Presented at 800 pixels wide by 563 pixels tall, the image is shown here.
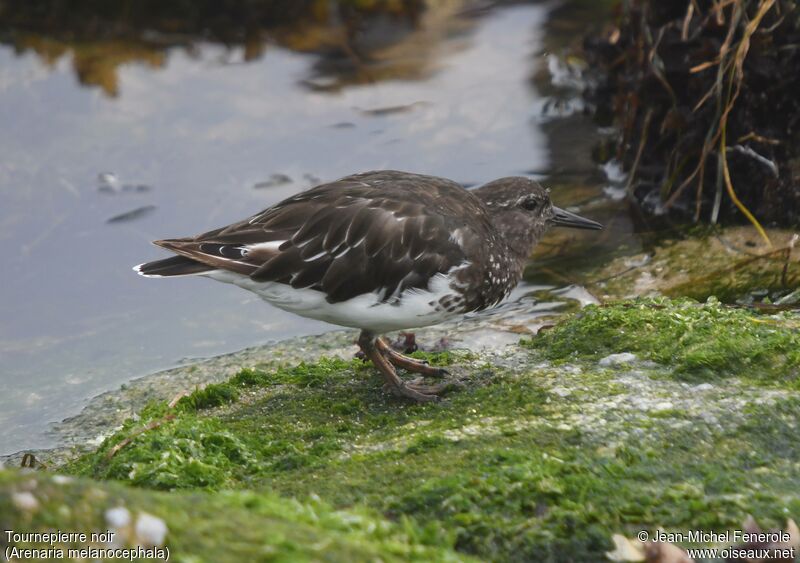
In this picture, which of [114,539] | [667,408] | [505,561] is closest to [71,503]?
[114,539]

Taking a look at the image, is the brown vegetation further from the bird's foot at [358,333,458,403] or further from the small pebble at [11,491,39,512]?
the small pebble at [11,491,39,512]

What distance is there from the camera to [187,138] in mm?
8625

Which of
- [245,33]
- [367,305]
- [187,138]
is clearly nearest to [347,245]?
[367,305]

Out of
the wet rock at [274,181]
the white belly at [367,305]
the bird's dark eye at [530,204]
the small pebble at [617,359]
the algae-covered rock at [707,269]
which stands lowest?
the wet rock at [274,181]

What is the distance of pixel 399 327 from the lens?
449 cm

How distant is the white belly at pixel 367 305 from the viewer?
14.4 feet

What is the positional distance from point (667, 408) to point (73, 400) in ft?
11.1

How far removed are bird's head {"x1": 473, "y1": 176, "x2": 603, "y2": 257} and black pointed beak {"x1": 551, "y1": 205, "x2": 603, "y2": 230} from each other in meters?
0.15

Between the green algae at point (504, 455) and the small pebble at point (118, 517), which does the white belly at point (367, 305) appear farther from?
the small pebble at point (118, 517)

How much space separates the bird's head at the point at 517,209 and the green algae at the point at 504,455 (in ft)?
2.82

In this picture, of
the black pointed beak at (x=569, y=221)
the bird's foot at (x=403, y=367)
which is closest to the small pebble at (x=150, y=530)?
the bird's foot at (x=403, y=367)

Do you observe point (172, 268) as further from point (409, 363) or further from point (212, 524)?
point (212, 524)

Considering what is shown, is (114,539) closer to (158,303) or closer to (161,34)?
(158,303)

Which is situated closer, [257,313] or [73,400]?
[73,400]
